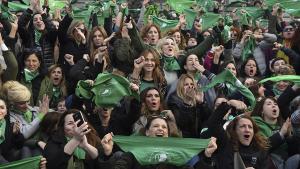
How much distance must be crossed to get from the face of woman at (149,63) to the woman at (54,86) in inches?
47.0

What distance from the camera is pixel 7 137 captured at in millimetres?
5844

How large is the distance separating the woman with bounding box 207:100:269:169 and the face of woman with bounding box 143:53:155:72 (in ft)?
4.54

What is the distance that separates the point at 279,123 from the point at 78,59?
3.32 metres

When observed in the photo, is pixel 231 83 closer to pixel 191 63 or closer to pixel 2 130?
pixel 191 63

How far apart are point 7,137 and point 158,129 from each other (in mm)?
1502

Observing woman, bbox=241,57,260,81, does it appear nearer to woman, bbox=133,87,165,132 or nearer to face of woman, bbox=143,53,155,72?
face of woman, bbox=143,53,155,72

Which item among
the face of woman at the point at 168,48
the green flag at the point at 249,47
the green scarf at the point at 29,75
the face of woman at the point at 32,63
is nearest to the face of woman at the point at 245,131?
the face of woman at the point at 168,48

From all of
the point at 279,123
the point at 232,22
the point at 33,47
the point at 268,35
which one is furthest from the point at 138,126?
the point at 232,22

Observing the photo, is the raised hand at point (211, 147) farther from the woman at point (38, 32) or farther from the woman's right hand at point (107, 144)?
Answer: the woman at point (38, 32)

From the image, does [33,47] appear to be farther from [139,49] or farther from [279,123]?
[279,123]

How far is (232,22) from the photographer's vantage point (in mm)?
12586

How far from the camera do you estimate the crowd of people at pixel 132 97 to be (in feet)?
19.2

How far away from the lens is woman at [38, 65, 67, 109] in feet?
25.9

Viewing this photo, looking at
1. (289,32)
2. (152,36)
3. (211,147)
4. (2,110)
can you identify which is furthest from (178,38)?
(2,110)
